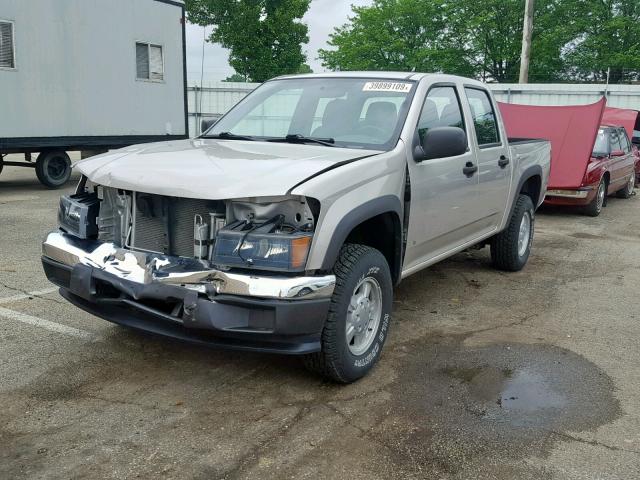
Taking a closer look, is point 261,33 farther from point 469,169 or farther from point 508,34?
point 469,169

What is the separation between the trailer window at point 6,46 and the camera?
10883mm

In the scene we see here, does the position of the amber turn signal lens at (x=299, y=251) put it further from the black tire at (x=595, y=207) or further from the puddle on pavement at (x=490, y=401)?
the black tire at (x=595, y=207)

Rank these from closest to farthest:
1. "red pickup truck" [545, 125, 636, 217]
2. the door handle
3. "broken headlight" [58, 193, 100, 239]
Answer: "broken headlight" [58, 193, 100, 239] → the door handle → "red pickup truck" [545, 125, 636, 217]

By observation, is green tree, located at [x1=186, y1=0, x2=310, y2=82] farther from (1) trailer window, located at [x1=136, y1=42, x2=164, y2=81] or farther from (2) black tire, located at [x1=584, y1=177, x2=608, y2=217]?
(2) black tire, located at [x1=584, y1=177, x2=608, y2=217]

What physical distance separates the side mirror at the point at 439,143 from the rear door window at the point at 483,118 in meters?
1.27

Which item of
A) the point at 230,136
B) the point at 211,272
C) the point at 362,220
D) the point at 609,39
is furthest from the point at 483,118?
the point at 609,39

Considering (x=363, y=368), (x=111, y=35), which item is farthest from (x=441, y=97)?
(x=111, y=35)

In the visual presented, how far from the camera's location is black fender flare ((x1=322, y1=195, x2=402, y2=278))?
3.41m

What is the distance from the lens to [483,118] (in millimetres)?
5793

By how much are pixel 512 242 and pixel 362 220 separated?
3371 millimetres

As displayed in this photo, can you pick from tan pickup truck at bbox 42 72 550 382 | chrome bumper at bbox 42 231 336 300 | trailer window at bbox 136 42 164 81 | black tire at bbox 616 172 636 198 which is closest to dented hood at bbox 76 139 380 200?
tan pickup truck at bbox 42 72 550 382

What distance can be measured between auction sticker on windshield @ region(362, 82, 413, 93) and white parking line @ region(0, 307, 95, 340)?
2.69m

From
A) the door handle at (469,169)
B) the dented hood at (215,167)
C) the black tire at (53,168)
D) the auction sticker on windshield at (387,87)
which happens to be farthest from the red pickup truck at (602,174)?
the black tire at (53,168)

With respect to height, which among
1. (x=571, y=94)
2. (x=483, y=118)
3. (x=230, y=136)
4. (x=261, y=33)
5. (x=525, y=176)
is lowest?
(x=525, y=176)
